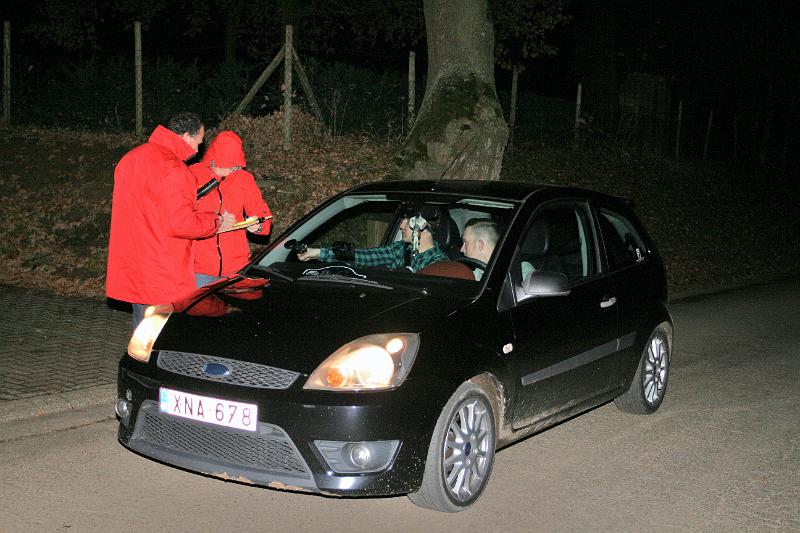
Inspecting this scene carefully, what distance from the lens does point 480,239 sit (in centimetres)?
596

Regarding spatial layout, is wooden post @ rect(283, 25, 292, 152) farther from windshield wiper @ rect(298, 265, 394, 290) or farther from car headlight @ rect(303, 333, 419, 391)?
car headlight @ rect(303, 333, 419, 391)

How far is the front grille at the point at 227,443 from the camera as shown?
14.7 ft

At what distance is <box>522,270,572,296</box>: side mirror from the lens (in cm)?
537

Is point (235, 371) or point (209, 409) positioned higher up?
point (235, 371)

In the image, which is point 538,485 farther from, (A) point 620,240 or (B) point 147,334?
(B) point 147,334

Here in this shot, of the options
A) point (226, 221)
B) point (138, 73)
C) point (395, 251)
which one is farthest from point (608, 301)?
point (138, 73)

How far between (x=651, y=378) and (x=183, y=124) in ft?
12.2

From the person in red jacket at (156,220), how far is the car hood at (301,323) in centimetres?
89

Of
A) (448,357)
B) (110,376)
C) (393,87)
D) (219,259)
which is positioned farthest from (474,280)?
(393,87)

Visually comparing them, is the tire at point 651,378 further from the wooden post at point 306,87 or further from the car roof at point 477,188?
the wooden post at point 306,87

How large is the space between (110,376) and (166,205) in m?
1.97

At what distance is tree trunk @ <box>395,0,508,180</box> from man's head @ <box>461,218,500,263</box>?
A: 629 cm

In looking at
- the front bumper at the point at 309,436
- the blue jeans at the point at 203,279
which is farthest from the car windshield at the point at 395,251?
the front bumper at the point at 309,436

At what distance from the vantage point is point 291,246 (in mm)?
6336
